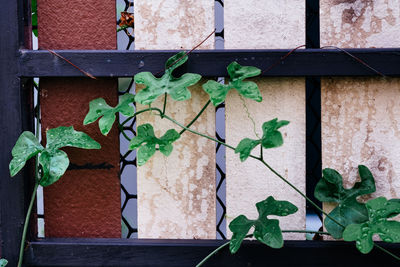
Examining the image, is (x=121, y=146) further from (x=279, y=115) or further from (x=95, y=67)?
(x=279, y=115)

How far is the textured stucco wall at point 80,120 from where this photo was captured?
1.16 metres

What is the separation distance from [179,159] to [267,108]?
28 cm

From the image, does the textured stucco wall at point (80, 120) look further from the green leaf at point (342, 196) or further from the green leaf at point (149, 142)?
the green leaf at point (342, 196)

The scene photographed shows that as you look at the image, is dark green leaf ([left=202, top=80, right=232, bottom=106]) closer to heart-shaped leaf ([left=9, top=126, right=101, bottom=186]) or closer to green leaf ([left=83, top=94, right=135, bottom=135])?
green leaf ([left=83, top=94, right=135, bottom=135])

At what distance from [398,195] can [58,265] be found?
3.05ft

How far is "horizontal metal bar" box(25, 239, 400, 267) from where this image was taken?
1088 mm

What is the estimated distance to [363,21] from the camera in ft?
3.63

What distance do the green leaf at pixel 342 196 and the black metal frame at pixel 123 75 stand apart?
2.6 inches

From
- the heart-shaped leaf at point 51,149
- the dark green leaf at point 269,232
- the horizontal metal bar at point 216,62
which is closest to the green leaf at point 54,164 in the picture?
the heart-shaped leaf at point 51,149

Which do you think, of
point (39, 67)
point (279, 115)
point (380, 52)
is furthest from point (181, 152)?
point (380, 52)

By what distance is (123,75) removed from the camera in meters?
1.08

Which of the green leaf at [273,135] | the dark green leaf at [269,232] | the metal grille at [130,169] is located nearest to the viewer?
the green leaf at [273,135]

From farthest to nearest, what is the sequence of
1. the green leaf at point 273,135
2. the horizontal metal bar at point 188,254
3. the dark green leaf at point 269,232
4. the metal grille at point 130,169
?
the metal grille at point 130,169, the horizontal metal bar at point 188,254, the dark green leaf at point 269,232, the green leaf at point 273,135

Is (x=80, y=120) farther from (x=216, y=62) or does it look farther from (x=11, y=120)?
(x=216, y=62)
